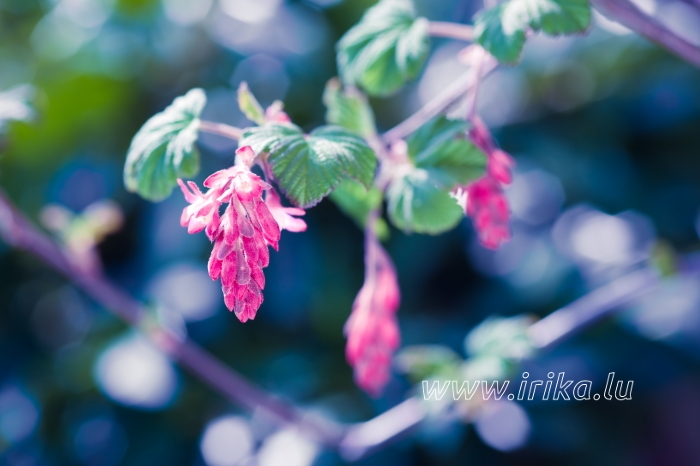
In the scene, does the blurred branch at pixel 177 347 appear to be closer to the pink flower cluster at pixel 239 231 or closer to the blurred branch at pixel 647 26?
the pink flower cluster at pixel 239 231

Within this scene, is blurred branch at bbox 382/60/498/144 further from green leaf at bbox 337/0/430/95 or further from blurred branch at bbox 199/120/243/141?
blurred branch at bbox 199/120/243/141

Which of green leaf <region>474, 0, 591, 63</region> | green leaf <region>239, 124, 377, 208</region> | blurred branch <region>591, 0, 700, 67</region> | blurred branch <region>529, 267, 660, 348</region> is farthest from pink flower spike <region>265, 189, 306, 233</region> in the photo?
blurred branch <region>529, 267, 660, 348</region>

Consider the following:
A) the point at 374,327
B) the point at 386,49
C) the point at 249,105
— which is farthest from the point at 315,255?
the point at 249,105

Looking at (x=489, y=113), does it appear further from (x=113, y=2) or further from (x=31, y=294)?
(x=31, y=294)

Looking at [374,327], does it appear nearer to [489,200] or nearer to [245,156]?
[489,200]

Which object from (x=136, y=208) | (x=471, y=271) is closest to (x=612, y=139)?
(x=471, y=271)

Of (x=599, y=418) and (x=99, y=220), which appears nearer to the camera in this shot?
(x=99, y=220)
